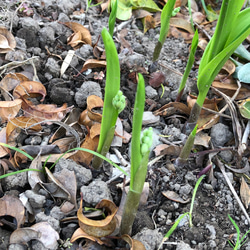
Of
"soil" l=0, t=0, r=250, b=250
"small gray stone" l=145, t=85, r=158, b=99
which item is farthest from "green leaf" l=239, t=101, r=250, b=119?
"small gray stone" l=145, t=85, r=158, b=99

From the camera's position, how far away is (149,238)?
3.26 feet

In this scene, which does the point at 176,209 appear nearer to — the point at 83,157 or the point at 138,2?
the point at 83,157

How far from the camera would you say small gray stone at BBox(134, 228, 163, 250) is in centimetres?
99

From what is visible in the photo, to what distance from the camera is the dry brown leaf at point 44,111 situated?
1242 millimetres

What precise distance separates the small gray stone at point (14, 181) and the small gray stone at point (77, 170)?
0.11m

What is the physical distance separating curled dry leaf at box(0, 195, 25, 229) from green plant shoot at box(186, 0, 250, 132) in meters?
0.77

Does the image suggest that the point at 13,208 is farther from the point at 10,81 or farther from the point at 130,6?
the point at 130,6

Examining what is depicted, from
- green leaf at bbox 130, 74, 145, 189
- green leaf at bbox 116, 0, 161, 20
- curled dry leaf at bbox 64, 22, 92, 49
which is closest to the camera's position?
green leaf at bbox 130, 74, 145, 189

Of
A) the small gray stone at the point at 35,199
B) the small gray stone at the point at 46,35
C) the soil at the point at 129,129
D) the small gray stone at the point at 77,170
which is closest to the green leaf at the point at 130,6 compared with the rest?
the soil at the point at 129,129

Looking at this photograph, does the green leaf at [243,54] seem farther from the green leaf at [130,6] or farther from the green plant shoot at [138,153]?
the green plant shoot at [138,153]

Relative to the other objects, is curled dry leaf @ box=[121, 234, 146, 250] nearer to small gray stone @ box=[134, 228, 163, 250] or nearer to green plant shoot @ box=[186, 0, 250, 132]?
small gray stone @ box=[134, 228, 163, 250]

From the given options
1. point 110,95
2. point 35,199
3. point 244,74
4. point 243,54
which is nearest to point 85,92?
point 110,95

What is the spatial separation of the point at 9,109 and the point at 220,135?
0.89m

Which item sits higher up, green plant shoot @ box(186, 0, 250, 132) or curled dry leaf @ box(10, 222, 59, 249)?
green plant shoot @ box(186, 0, 250, 132)
